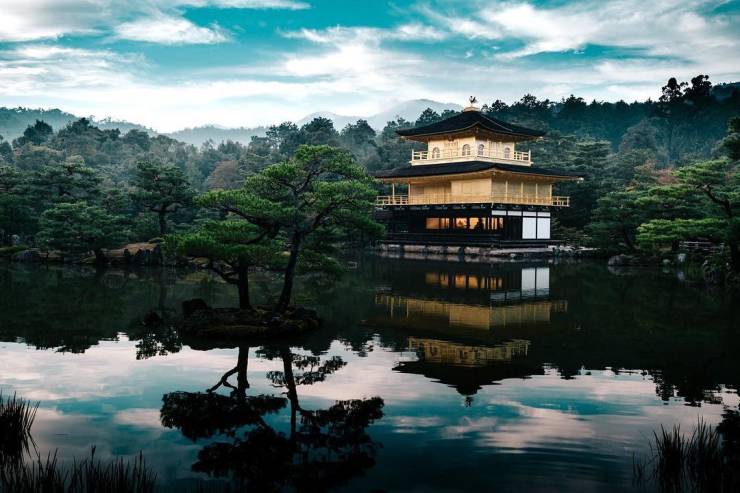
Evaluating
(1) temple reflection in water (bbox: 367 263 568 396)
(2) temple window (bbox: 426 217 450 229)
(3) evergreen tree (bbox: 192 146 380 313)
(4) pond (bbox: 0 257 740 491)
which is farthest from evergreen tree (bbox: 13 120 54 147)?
(3) evergreen tree (bbox: 192 146 380 313)

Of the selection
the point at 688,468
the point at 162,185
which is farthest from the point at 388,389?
the point at 162,185

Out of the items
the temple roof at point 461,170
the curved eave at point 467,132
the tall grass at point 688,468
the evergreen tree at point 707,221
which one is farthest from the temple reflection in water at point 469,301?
the curved eave at point 467,132

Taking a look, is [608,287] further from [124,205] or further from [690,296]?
[124,205]

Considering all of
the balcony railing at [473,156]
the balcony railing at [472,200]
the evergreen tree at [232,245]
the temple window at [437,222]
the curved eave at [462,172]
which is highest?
the balcony railing at [473,156]

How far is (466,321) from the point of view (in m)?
17.8

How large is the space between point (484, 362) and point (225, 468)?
6.81 metres

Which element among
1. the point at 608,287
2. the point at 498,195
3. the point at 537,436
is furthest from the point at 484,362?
the point at 498,195

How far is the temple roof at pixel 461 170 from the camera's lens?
4628cm

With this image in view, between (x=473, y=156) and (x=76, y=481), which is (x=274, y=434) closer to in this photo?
(x=76, y=481)

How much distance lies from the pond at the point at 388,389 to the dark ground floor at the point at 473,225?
83.1 ft

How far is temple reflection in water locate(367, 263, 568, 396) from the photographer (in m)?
12.3

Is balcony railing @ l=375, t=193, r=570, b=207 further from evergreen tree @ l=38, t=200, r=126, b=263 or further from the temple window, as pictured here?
evergreen tree @ l=38, t=200, r=126, b=263

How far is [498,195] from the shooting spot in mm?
47844

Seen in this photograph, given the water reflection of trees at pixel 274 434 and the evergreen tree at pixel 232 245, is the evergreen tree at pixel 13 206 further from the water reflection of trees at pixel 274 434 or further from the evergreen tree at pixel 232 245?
the water reflection of trees at pixel 274 434
